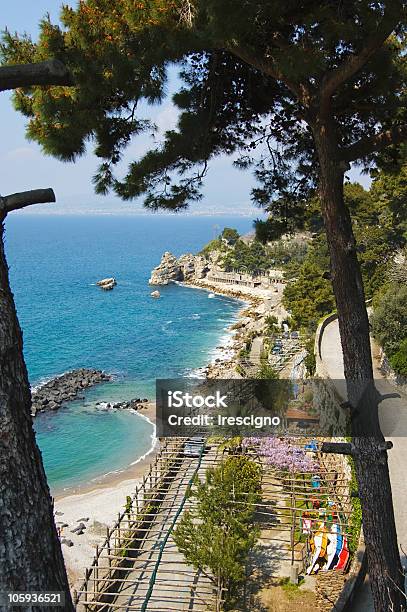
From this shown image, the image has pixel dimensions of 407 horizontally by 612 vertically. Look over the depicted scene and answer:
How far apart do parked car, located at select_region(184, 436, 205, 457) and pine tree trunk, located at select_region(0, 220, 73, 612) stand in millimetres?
14265

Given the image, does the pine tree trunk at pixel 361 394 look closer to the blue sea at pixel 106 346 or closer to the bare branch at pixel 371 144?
the bare branch at pixel 371 144

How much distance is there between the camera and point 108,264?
105 m

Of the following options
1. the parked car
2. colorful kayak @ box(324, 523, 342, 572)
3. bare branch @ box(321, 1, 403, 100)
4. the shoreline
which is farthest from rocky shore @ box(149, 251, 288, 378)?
bare branch @ box(321, 1, 403, 100)

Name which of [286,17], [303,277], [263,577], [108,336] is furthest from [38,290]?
[286,17]

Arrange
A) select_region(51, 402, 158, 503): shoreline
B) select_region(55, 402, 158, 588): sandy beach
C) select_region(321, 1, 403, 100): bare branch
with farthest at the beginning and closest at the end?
select_region(51, 402, 158, 503): shoreline, select_region(55, 402, 158, 588): sandy beach, select_region(321, 1, 403, 100): bare branch

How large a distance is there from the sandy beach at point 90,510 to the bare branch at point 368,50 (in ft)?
41.0

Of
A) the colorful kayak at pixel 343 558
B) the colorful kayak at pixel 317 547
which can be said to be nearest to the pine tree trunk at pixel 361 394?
the colorful kayak at pixel 343 558

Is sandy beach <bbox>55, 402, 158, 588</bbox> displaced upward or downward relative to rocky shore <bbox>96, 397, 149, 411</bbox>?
downward

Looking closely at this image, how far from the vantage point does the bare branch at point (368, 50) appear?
4090 millimetres

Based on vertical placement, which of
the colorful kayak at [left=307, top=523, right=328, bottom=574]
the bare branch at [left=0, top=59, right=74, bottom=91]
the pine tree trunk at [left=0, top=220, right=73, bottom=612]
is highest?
the bare branch at [left=0, top=59, right=74, bottom=91]

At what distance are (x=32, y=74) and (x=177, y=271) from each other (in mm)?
70722

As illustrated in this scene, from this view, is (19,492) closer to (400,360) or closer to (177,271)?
(400,360)

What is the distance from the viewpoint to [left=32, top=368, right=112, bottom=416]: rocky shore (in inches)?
1142

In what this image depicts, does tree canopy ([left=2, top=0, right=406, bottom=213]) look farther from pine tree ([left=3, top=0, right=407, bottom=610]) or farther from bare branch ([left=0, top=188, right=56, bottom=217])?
bare branch ([left=0, top=188, right=56, bottom=217])
